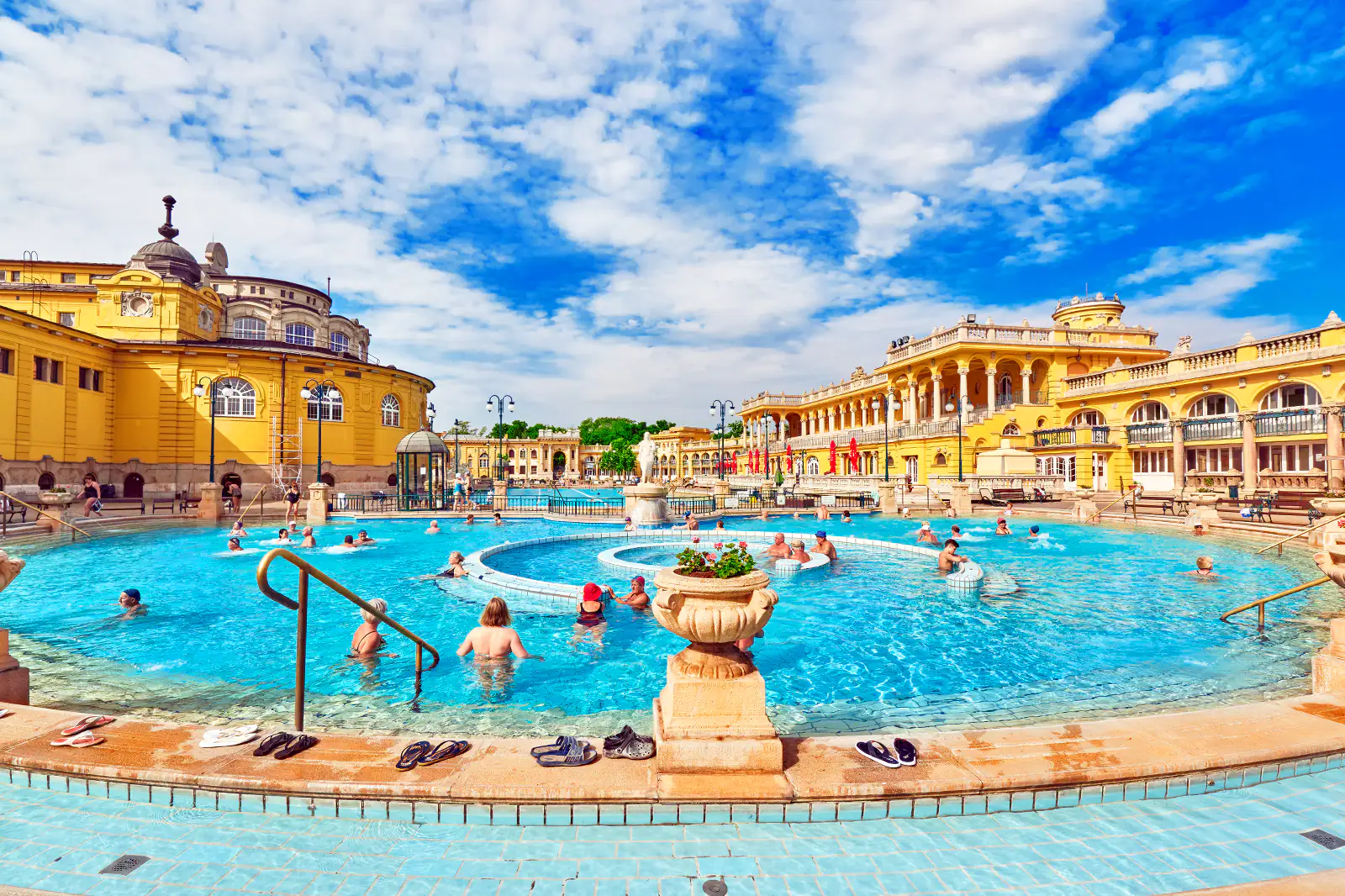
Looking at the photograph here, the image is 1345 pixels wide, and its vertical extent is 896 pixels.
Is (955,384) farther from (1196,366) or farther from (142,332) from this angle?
(142,332)

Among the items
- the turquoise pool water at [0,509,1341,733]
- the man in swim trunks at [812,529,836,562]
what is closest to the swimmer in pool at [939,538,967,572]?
the turquoise pool water at [0,509,1341,733]

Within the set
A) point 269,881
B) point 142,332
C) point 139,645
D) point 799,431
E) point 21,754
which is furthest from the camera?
point 799,431

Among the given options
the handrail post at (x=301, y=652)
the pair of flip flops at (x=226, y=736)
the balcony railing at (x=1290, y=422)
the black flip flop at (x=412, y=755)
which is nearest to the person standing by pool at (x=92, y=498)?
the pair of flip flops at (x=226, y=736)

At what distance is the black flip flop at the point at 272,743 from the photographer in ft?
14.0

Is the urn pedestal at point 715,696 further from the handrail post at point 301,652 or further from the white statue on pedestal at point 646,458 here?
the white statue on pedestal at point 646,458

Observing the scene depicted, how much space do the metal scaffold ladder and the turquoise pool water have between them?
→ 21.1 meters

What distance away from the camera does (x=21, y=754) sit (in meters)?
4.20

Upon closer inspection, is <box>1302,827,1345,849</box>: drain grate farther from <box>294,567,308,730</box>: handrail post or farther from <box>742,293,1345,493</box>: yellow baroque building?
<box>742,293,1345,493</box>: yellow baroque building

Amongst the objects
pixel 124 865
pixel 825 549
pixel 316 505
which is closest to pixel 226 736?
pixel 124 865

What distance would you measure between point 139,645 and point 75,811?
6.52m

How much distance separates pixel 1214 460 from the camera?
3016cm

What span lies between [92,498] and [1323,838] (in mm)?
39775

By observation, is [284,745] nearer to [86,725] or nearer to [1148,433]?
[86,725]

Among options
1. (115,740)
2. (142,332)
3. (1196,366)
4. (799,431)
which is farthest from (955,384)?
(142,332)
